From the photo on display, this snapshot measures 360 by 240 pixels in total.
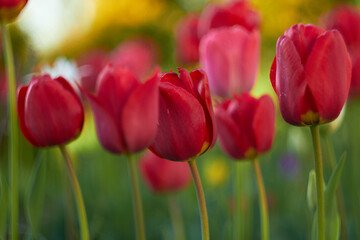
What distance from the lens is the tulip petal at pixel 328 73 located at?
0.54m

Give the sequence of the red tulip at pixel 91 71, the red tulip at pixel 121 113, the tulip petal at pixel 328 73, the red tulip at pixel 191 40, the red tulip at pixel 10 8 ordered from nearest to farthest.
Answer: the tulip petal at pixel 328 73 → the red tulip at pixel 121 113 → the red tulip at pixel 10 8 → the red tulip at pixel 191 40 → the red tulip at pixel 91 71

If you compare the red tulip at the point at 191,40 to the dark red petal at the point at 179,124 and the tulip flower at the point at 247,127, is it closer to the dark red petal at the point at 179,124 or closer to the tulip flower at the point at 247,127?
the tulip flower at the point at 247,127

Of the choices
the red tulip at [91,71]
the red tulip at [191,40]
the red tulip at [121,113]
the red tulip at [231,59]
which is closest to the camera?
the red tulip at [121,113]

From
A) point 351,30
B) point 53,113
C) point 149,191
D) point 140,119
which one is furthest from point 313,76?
point 149,191

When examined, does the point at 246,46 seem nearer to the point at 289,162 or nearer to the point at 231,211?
the point at 231,211

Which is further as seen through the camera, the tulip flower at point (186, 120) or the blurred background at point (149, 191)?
the blurred background at point (149, 191)

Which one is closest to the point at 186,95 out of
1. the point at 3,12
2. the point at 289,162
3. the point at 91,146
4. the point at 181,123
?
the point at 181,123

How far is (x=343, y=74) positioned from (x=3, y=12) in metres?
0.51

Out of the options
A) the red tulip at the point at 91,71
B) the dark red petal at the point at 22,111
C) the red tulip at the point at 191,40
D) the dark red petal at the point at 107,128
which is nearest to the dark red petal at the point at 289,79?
the dark red petal at the point at 107,128

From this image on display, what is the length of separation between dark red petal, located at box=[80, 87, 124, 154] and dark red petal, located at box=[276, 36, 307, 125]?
0.74ft

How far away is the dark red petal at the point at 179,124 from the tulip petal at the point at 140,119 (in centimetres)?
4

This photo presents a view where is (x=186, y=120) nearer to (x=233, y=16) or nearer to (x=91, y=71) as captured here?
(x=233, y=16)

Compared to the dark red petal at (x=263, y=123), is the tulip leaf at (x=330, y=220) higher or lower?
lower

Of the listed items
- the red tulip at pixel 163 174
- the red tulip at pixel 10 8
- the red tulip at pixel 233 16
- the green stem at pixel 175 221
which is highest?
the red tulip at pixel 233 16
